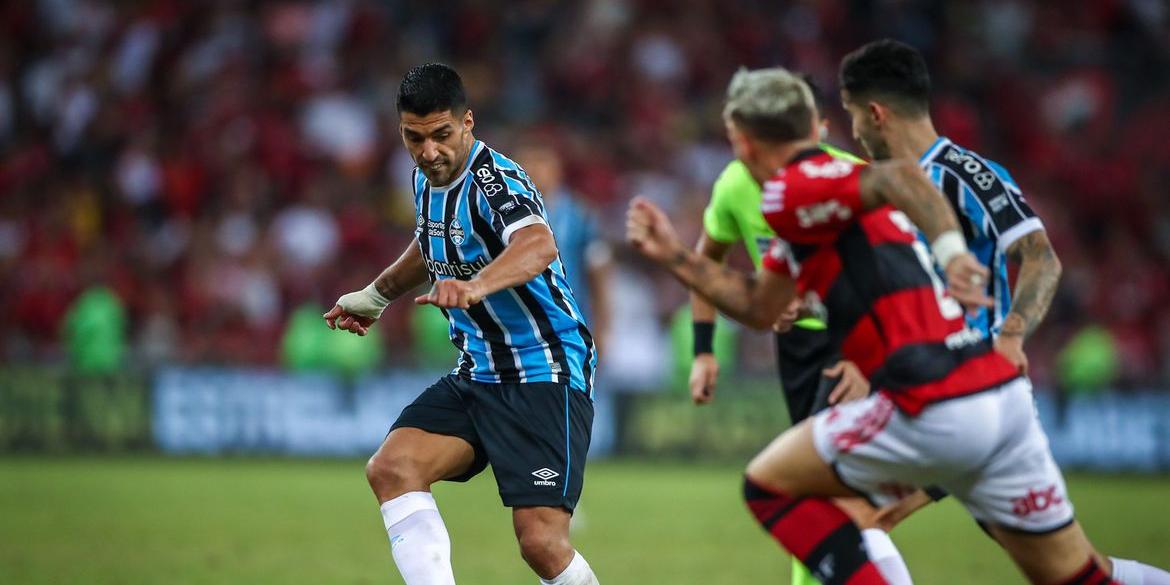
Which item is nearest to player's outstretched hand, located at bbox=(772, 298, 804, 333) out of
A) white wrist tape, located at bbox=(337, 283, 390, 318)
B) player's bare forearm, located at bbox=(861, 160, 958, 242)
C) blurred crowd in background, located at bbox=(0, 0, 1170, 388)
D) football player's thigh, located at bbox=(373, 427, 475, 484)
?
player's bare forearm, located at bbox=(861, 160, 958, 242)

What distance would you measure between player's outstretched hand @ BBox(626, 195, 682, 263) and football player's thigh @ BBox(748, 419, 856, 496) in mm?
737

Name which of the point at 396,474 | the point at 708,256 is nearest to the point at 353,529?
the point at 708,256

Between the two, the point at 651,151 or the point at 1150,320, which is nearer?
the point at 1150,320

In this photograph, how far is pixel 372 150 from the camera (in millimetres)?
19484

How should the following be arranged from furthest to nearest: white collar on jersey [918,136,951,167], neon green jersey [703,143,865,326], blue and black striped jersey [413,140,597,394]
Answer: neon green jersey [703,143,865,326]
blue and black striped jersey [413,140,597,394]
white collar on jersey [918,136,951,167]

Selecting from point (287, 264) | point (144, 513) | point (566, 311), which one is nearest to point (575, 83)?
point (287, 264)

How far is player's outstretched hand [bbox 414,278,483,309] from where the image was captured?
5066mm

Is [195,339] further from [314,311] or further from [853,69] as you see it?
[853,69]

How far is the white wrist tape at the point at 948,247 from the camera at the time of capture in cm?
449

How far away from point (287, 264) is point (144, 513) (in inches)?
283

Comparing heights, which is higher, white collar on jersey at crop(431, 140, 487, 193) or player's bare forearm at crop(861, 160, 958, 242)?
white collar on jersey at crop(431, 140, 487, 193)

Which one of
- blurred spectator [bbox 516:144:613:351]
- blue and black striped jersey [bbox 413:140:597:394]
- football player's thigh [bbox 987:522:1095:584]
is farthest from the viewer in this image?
blurred spectator [bbox 516:144:613:351]

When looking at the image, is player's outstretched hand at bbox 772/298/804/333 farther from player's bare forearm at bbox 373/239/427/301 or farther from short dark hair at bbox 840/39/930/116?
player's bare forearm at bbox 373/239/427/301

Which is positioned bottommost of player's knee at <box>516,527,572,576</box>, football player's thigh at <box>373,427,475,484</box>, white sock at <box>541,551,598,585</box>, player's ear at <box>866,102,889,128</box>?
white sock at <box>541,551,598,585</box>
